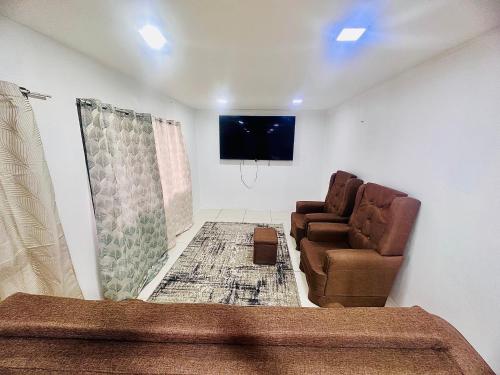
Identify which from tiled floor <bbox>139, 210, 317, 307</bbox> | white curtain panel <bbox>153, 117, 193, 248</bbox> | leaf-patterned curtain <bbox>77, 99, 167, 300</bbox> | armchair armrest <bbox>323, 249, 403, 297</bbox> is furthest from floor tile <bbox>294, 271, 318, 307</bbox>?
white curtain panel <bbox>153, 117, 193, 248</bbox>

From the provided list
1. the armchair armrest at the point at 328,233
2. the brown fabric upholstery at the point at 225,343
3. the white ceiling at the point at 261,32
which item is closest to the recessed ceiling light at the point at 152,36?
the white ceiling at the point at 261,32

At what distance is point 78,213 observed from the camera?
1.70 metres

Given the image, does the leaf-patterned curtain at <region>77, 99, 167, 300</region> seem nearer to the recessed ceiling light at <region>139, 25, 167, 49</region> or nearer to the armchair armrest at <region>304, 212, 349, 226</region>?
the recessed ceiling light at <region>139, 25, 167, 49</region>

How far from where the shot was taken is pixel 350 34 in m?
1.26

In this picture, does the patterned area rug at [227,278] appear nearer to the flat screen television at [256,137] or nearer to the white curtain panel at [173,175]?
the white curtain panel at [173,175]

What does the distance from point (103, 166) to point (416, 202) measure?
2618mm

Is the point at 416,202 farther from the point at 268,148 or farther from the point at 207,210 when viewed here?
the point at 207,210

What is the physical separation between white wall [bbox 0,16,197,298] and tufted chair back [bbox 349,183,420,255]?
251 cm

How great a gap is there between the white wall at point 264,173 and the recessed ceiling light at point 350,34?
122 inches

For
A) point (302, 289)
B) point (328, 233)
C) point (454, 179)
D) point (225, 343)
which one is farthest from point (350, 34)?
point (302, 289)

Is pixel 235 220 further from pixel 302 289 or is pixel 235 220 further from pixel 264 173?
pixel 302 289

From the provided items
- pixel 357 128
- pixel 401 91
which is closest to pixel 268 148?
pixel 357 128

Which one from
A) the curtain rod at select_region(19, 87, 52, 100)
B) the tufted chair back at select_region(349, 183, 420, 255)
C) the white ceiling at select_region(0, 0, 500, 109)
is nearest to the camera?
the white ceiling at select_region(0, 0, 500, 109)

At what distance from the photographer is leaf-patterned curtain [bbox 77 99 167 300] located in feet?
5.78
